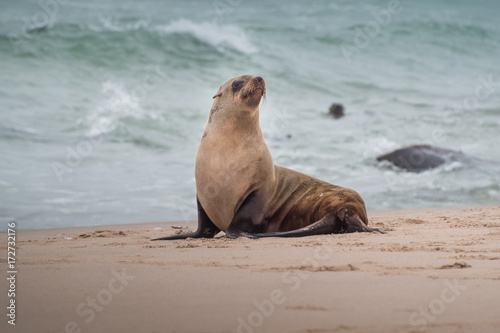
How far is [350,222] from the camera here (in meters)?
5.49

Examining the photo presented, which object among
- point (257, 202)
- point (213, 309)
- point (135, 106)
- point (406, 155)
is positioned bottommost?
point (213, 309)

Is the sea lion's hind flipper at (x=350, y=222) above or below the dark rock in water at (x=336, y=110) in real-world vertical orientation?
below

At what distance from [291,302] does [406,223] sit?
3.96 meters

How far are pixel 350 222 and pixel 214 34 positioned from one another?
762 inches

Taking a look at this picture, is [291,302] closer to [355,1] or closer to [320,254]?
[320,254]

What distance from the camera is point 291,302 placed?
2.63 meters

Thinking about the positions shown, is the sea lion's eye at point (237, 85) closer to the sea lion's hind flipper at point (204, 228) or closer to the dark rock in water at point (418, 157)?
the sea lion's hind flipper at point (204, 228)

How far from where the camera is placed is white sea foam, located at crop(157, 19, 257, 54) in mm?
23422

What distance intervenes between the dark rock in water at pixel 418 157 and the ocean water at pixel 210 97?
0.73 feet

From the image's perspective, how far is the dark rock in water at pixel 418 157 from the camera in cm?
1170

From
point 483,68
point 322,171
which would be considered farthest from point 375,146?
point 483,68

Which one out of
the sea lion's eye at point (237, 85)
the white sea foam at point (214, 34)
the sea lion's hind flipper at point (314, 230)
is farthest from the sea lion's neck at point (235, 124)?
the white sea foam at point (214, 34)

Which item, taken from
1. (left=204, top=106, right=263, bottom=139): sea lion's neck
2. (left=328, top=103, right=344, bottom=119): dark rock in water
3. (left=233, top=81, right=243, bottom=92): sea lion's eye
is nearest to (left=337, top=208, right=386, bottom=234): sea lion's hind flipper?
(left=204, top=106, right=263, bottom=139): sea lion's neck

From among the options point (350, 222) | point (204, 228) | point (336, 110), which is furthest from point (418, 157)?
point (204, 228)
